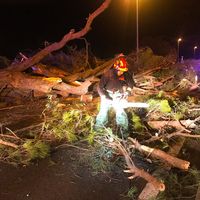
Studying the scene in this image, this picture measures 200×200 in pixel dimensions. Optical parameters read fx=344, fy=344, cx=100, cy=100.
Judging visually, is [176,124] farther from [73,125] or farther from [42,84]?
[42,84]

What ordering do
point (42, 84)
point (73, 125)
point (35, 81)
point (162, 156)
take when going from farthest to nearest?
point (35, 81)
point (42, 84)
point (73, 125)
point (162, 156)

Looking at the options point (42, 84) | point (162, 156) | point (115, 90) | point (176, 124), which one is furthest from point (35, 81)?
point (162, 156)

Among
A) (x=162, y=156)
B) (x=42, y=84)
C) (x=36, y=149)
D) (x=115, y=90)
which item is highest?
(x=115, y=90)

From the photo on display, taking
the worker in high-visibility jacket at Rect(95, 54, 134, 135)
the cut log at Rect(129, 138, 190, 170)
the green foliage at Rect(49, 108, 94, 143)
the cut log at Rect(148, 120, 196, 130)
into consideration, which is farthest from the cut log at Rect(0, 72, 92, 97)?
the cut log at Rect(129, 138, 190, 170)

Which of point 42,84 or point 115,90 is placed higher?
point 115,90

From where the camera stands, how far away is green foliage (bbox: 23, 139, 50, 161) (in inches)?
226

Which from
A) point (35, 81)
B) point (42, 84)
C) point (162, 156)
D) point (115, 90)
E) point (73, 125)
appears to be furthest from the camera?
point (35, 81)

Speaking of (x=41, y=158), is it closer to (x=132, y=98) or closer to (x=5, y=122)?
(x=5, y=122)

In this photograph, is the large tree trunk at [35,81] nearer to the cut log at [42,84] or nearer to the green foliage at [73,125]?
the cut log at [42,84]

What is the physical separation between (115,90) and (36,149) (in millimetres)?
2132

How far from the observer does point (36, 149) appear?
579 cm

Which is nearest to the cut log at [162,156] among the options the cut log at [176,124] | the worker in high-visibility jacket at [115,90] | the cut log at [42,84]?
the worker in high-visibility jacket at [115,90]

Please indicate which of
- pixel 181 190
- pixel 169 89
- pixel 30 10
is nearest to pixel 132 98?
pixel 169 89

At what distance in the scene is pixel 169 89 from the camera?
9062 millimetres
